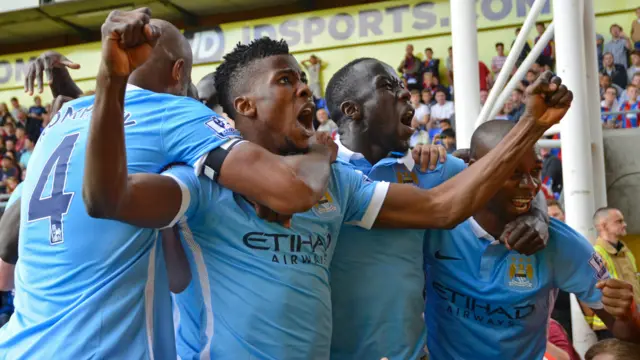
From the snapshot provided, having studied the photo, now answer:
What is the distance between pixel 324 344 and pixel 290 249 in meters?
0.33

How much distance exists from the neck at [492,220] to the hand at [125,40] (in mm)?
1729

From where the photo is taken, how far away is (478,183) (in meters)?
2.81

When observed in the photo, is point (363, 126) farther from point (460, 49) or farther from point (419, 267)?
point (460, 49)

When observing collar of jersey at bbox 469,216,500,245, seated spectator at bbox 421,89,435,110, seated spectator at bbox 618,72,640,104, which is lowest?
collar of jersey at bbox 469,216,500,245

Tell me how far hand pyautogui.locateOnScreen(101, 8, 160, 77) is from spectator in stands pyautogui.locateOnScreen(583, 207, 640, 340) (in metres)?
4.98

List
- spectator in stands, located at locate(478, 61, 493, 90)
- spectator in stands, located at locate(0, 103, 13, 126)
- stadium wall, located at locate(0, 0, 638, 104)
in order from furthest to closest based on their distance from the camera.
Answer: spectator in stands, located at locate(0, 103, 13, 126), stadium wall, located at locate(0, 0, 638, 104), spectator in stands, located at locate(478, 61, 493, 90)

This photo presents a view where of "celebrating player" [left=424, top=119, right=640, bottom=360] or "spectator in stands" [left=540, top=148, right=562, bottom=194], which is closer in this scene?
"celebrating player" [left=424, top=119, right=640, bottom=360]

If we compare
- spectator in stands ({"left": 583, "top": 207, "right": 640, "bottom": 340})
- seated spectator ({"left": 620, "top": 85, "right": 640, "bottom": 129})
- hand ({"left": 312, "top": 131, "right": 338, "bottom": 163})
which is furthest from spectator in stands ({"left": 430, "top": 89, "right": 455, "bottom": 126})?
hand ({"left": 312, "top": 131, "right": 338, "bottom": 163})

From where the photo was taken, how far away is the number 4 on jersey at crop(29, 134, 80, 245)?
91.7 inches

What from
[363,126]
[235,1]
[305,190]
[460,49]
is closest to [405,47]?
[235,1]

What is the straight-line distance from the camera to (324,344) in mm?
2523

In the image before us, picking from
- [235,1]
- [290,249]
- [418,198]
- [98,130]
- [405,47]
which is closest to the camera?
[98,130]

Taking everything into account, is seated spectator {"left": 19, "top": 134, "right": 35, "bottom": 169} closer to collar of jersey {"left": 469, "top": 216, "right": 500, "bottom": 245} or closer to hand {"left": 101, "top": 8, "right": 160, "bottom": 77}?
collar of jersey {"left": 469, "top": 216, "right": 500, "bottom": 245}

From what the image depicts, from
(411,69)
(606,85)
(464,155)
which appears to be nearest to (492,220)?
(464,155)
